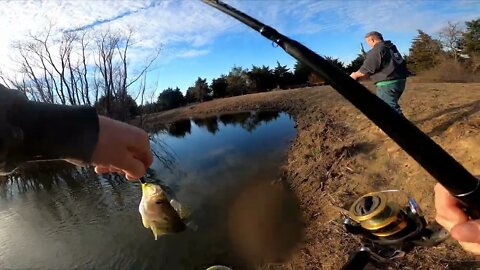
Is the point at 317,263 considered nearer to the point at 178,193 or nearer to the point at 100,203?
the point at 178,193

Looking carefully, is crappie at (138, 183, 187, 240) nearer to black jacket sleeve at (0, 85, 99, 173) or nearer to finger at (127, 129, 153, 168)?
finger at (127, 129, 153, 168)

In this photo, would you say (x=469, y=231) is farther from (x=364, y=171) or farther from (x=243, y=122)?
(x=243, y=122)

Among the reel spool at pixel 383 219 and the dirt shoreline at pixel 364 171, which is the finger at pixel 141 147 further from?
the dirt shoreline at pixel 364 171

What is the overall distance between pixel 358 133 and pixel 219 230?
15.9 feet

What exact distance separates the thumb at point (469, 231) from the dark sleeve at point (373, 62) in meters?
6.92

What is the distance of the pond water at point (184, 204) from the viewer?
303 inches

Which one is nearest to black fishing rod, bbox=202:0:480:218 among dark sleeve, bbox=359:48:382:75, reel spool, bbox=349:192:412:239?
reel spool, bbox=349:192:412:239

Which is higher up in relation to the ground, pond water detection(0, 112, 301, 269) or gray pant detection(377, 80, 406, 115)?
gray pant detection(377, 80, 406, 115)

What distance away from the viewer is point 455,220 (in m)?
1.08

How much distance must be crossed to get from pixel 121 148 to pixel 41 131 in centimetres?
27

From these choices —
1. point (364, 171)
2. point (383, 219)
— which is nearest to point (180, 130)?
point (364, 171)

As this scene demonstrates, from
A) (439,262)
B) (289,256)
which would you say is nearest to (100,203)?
(289,256)

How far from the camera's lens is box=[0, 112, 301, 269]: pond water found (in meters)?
7.68

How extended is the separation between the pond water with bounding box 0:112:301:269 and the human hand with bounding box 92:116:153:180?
2.56 m
